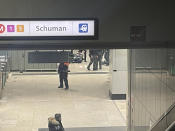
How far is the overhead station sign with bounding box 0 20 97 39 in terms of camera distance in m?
5.44

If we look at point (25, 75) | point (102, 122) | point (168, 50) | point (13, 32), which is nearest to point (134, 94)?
point (102, 122)

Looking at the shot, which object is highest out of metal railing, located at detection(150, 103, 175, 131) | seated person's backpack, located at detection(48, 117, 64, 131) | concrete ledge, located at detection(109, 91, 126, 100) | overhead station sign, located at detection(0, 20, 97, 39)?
overhead station sign, located at detection(0, 20, 97, 39)

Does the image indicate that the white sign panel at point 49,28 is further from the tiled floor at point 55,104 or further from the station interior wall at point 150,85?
the tiled floor at point 55,104

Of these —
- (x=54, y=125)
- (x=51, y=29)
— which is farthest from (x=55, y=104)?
(x=51, y=29)

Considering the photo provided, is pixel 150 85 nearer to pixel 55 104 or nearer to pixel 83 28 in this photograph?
pixel 83 28

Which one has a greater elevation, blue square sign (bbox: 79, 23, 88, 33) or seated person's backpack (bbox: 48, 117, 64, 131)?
blue square sign (bbox: 79, 23, 88, 33)

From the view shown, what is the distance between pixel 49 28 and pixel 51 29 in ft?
0.10

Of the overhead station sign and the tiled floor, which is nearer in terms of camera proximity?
the overhead station sign

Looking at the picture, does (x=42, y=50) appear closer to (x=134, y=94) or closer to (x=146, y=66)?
(x=146, y=66)

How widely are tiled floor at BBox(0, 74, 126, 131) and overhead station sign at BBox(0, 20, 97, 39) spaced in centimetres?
635

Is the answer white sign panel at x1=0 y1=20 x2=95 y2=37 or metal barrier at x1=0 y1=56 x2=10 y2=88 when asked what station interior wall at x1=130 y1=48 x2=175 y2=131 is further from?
metal barrier at x1=0 y1=56 x2=10 y2=88

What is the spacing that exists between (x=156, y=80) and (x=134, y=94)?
2.09m

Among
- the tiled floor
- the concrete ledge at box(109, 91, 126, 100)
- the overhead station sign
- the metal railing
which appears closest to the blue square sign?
the overhead station sign

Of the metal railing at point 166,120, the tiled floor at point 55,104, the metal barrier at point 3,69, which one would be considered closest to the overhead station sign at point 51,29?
the metal railing at point 166,120
